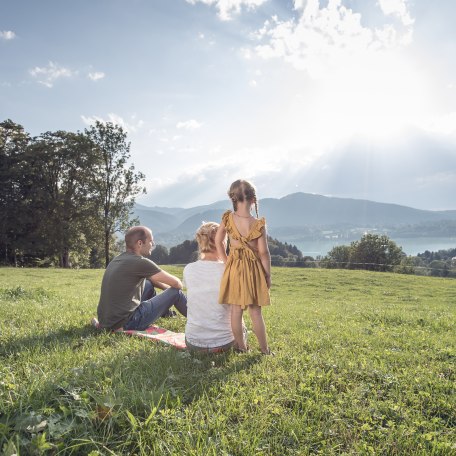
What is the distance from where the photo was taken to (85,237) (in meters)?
42.5

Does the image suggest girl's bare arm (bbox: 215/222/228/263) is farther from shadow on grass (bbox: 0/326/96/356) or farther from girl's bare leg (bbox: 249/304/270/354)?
shadow on grass (bbox: 0/326/96/356)

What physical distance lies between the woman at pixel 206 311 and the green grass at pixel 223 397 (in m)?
0.40

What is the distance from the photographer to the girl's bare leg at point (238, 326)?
540 centimetres

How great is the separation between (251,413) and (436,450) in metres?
1.60

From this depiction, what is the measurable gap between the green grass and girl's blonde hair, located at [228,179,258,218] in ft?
8.04

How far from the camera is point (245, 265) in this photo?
546 centimetres

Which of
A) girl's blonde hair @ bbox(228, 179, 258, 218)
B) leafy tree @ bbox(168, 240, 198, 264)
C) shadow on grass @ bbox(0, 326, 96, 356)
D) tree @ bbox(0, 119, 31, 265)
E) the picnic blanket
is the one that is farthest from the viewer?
leafy tree @ bbox(168, 240, 198, 264)

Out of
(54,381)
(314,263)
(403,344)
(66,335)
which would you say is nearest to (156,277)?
(66,335)

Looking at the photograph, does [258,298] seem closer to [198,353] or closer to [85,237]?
[198,353]

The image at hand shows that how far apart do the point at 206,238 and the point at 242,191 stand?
3.44ft

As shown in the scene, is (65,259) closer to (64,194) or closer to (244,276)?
(64,194)

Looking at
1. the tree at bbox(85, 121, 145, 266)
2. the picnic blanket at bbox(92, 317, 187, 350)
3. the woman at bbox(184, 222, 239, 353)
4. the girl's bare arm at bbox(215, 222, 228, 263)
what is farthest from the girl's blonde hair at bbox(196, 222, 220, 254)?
the tree at bbox(85, 121, 145, 266)

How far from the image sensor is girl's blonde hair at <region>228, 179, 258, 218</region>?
5.62 m

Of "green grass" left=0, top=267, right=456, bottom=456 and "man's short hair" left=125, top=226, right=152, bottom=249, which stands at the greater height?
"man's short hair" left=125, top=226, right=152, bottom=249
